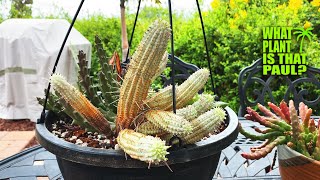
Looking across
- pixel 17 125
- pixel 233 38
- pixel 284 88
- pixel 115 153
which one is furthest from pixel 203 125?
pixel 17 125

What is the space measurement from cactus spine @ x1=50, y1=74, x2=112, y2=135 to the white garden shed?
2.41 m

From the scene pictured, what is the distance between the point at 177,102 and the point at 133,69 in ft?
0.41

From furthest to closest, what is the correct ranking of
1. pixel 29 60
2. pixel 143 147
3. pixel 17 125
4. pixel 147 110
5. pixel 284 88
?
pixel 17 125 → pixel 29 60 → pixel 284 88 → pixel 147 110 → pixel 143 147

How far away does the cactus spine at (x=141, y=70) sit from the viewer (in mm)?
694

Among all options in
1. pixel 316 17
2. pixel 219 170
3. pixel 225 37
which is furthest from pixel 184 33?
pixel 219 170

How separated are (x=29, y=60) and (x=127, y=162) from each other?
9.36ft

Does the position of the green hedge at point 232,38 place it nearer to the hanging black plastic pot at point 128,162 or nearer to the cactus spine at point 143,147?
the hanging black plastic pot at point 128,162

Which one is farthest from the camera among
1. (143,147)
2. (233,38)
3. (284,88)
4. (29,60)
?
(29,60)

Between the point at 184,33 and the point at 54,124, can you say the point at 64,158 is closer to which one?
the point at 54,124

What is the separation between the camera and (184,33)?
2764 millimetres

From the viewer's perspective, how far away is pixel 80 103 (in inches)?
30.4

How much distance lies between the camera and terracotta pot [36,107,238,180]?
69 cm

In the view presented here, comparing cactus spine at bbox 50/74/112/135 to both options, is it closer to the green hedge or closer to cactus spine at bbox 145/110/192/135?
cactus spine at bbox 145/110/192/135

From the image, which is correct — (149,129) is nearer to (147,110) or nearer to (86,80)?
(147,110)
